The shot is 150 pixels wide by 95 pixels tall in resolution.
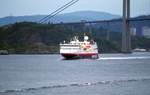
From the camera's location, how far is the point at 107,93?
19.8 metres

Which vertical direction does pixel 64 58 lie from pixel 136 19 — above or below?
below

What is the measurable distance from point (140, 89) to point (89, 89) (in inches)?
74.7

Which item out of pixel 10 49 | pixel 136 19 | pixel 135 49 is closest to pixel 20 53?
pixel 10 49

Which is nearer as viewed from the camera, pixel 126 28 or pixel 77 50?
pixel 77 50

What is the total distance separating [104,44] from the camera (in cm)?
9025

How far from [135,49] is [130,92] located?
7270 cm

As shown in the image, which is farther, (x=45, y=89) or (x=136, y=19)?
(x=136, y=19)

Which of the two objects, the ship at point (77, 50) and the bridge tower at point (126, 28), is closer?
the ship at point (77, 50)

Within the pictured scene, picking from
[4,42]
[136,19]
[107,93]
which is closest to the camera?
[107,93]

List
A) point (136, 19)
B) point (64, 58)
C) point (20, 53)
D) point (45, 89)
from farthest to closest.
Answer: point (20, 53), point (136, 19), point (64, 58), point (45, 89)

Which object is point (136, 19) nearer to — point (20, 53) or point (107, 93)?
point (20, 53)

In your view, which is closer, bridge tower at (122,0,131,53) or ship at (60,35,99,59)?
ship at (60,35,99,59)

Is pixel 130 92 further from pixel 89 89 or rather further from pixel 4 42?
pixel 4 42

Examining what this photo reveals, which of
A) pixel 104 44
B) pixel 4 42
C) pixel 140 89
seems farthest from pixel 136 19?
pixel 140 89
